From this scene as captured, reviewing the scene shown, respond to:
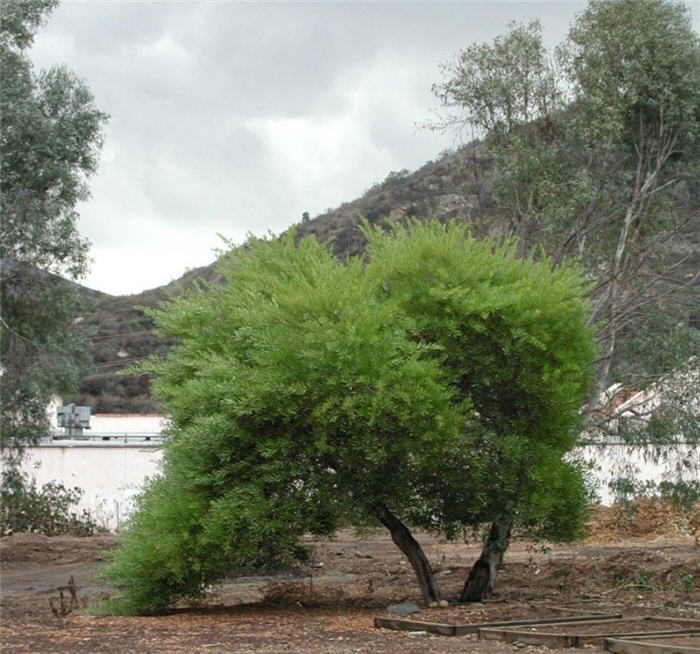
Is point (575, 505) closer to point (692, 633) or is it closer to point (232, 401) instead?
point (692, 633)

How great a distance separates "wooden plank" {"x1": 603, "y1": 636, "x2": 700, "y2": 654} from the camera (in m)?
10.7

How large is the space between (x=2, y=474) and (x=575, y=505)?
16535 millimetres

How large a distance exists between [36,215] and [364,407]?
1445 centimetres

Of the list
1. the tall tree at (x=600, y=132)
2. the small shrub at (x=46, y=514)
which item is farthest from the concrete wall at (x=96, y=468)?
the tall tree at (x=600, y=132)

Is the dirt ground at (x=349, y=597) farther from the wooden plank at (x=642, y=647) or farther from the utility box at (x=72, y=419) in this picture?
the utility box at (x=72, y=419)

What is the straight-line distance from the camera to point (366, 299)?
48.8 ft

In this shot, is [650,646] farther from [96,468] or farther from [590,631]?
[96,468]

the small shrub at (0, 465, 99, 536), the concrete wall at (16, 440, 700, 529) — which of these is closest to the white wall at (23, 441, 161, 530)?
the concrete wall at (16, 440, 700, 529)

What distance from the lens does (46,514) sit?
32219 millimetres

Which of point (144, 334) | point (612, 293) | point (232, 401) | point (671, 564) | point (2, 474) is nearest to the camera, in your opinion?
point (232, 401)

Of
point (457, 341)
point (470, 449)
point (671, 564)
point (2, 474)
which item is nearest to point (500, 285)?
point (457, 341)

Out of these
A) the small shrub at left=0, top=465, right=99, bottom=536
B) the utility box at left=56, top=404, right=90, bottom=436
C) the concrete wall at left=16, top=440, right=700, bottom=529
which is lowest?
the small shrub at left=0, top=465, right=99, bottom=536

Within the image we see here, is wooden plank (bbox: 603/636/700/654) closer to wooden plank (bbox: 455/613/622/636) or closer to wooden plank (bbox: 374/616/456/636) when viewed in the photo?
wooden plank (bbox: 455/613/622/636)

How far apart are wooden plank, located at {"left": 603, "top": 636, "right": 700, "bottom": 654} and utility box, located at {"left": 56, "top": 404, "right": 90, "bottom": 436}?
32.3 m
